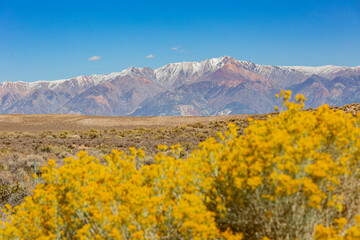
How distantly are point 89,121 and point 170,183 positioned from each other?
58.9 meters

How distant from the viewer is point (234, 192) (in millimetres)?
3637

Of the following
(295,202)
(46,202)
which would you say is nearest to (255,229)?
(295,202)

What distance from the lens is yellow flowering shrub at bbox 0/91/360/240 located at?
320 centimetres

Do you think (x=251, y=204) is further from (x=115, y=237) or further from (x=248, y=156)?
(x=115, y=237)

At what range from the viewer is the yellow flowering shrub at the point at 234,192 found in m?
3.20

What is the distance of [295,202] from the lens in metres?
3.20

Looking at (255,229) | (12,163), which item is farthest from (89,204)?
(12,163)

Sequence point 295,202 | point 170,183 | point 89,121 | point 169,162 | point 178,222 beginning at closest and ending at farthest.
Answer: point 295,202
point 178,222
point 170,183
point 169,162
point 89,121

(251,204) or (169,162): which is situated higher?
(169,162)

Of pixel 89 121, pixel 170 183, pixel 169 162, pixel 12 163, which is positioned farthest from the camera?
pixel 89 121

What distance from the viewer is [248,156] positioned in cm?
373

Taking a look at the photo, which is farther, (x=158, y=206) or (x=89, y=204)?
(x=89, y=204)

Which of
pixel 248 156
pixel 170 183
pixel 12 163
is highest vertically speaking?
pixel 248 156

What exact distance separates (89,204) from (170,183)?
112cm
